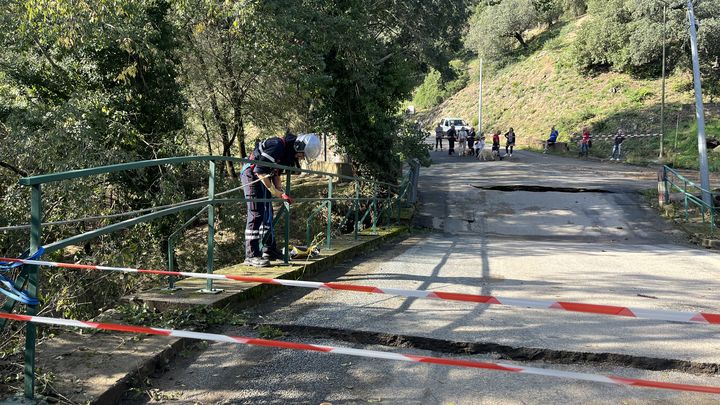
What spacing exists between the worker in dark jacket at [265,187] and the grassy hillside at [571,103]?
77.2 feet

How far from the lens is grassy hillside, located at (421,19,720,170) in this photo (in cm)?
3108

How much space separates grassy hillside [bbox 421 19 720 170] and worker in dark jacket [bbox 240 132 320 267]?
23544 mm

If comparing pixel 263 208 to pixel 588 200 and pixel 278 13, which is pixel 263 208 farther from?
pixel 588 200

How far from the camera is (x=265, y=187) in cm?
589

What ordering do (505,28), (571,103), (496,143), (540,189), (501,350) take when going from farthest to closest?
(505,28)
(571,103)
(496,143)
(540,189)
(501,350)

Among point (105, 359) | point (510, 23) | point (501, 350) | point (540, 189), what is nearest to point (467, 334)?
point (501, 350)

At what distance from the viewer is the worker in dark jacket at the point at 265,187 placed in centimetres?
583

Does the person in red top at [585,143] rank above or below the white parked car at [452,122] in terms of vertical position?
below

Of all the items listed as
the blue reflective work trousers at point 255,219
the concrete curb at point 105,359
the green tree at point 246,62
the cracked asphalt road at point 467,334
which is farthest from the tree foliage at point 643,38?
the concrete curb at point 105,359

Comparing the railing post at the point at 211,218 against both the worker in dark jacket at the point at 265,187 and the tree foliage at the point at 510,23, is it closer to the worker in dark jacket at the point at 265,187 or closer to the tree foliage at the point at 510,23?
the worker in dark jacket at the point at 265,187

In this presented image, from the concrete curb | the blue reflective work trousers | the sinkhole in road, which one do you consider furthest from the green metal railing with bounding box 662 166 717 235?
the concrete curb

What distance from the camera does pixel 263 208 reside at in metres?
5.90

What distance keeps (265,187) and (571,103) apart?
1566 inches

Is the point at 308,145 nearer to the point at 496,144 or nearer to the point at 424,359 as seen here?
the point at 424,359
